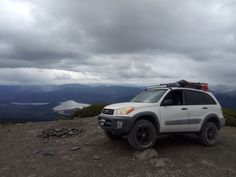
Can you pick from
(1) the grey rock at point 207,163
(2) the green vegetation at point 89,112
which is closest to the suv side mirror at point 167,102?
(1) the grey rock at point 207,163

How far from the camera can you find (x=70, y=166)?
8.17 meters

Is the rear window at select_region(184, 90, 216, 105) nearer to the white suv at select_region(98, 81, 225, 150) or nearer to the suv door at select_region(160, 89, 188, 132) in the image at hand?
the white suv at select_region(98, 81, 225, 150)

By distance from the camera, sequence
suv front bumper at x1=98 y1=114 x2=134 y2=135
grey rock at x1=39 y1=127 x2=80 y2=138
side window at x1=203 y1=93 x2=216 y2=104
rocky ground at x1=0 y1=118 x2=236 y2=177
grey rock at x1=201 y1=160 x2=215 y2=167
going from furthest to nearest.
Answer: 1. grey rock at x1=39 y1=127 x2=80 y2=138
2. side window at x1=203 y1=93 x2=216 y2=104
3. suv front bumper at x1=98 y1=114 x2=134 y2=135
4. grey rock at x1=201 y1=160 x2=215 y2=167
5. rocky ground at x1=0 y1=118 x2=236 y2=177

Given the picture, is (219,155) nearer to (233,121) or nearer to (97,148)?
(97,148)

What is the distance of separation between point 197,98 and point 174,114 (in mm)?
1329

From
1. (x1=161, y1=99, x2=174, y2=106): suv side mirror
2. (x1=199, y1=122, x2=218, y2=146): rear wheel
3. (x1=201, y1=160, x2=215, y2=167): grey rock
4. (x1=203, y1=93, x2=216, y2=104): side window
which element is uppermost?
(x1=203, y1=93, x2=216, y2=104): side window

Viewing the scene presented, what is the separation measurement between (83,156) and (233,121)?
11.7 metres

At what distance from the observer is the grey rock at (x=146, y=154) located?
8393 millimetres

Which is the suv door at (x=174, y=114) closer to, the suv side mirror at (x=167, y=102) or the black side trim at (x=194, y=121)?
the suv side mirror at (x=167, y=102)

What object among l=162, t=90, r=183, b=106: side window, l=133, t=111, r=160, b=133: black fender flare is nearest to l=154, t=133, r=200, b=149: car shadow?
l=133, t=111, r=160, b=133: black fender flare

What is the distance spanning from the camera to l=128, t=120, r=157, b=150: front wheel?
343 inches

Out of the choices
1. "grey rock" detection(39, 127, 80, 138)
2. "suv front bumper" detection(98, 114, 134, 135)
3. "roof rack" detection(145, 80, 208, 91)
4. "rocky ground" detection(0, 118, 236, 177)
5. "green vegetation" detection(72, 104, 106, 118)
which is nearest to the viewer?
"rocky ground" detection(0, 118, 236, 177)

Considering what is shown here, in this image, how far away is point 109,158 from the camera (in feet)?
28.5

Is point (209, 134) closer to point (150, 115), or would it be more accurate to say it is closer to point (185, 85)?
point (185, 85)
